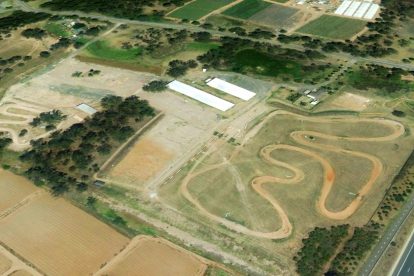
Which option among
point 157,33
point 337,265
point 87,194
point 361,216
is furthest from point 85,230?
point 157,33

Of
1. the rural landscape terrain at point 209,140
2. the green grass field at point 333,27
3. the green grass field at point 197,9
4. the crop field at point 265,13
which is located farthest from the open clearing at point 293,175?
the green grass field at point 197,9

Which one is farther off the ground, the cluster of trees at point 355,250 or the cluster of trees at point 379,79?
the cluster of trees at point 379,79

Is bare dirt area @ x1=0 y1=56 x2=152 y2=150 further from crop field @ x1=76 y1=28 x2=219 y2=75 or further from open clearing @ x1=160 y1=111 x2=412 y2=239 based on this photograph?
open clearing @ x1=160 y1=111 x2=412 y2=239

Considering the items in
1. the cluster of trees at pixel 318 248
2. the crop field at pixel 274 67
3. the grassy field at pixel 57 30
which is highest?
the crop field at pixel 274 67

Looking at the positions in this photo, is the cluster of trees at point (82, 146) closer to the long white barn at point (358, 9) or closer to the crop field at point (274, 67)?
the crop field at point (274, 67)

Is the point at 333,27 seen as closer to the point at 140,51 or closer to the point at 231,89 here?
the point at 231,89

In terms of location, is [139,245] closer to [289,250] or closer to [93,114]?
[289,250]

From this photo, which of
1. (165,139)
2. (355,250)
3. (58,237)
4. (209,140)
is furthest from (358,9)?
(58,237)
